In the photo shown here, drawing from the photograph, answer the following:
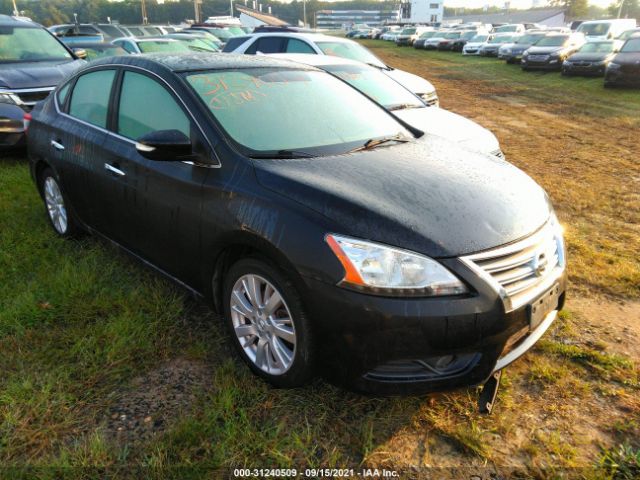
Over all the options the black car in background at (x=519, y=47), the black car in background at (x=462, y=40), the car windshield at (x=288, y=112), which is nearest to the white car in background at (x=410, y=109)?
the car windshield at (x=288, y=112)

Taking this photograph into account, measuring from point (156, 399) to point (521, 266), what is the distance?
76.8 inches

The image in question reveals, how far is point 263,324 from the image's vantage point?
8.45ft

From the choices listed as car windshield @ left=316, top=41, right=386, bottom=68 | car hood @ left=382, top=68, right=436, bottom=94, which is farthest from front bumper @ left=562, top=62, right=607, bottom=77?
car hood @ left=382, top=68, right=436, bottom=94

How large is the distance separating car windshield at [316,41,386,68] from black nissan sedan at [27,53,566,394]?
18.3 feet

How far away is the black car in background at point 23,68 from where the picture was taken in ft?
21.5

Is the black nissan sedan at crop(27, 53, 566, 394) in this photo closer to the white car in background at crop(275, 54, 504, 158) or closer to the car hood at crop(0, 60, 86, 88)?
the white car in background at crop(275, 54, 504, 158)

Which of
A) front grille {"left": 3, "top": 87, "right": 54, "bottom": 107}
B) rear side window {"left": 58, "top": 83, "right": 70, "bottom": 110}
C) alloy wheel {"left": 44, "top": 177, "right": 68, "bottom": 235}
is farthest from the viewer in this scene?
front grille {"left": 3, "top": 87, "right": 54, "bottom": 107}

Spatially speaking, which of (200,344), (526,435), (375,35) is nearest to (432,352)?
(526,435)

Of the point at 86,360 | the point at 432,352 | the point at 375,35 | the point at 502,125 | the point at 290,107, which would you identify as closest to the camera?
the point at 432,352

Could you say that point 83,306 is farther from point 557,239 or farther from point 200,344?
point 557,239

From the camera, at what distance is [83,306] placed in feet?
10.9

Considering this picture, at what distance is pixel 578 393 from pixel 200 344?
213cm

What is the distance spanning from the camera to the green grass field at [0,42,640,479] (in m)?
2.24

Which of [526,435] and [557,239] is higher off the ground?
[557,239]
